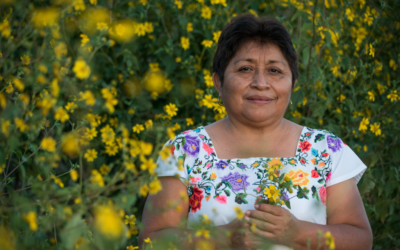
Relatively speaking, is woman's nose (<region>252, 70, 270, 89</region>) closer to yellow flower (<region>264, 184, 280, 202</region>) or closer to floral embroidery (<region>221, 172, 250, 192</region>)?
floral embroidery (<region>221, 172, 250, 192</region>)

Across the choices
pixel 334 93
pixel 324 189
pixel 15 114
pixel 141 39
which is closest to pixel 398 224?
pixel 334 93

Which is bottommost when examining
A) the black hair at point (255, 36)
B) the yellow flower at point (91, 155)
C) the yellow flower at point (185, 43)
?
the yellow flower at point (91, 155)

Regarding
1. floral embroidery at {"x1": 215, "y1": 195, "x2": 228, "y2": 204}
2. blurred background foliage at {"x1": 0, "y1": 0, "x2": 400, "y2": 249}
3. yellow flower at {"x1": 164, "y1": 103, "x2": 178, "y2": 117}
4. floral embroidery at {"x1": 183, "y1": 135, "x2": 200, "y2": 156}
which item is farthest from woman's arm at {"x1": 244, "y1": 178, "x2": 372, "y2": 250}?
yellow flower at {"x1": 164, "y1": 103, "x2": 178, "y2": 117}

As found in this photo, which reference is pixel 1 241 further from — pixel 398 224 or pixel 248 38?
pixel 398 224

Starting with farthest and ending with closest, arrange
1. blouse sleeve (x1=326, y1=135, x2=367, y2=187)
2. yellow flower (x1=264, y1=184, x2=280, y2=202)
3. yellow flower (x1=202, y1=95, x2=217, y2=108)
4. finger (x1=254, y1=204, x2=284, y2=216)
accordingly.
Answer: yellow flower (x1=202, y1=95, x2=217, y2=108), blouse sleeve (x1=326, y1=135, x2=367, y2=187), finger (x1=254, y1=204, x2=284, y2=216), yellow flower (x1=264, y1=184, x2=280, y2=202)

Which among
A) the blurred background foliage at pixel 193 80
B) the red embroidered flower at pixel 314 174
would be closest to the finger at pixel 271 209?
the red embroidered flower at pixel 314 174

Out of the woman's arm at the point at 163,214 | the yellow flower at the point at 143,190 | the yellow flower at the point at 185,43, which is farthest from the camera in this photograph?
the yellow flower at the point at 185,43

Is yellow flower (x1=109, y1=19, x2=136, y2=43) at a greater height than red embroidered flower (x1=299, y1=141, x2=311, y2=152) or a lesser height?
greater

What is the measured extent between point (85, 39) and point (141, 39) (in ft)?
1.62

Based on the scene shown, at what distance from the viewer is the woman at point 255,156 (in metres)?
1.73

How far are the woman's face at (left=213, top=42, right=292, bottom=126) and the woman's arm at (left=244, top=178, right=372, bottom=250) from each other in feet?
1.36

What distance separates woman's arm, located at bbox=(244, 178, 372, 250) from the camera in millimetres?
1496

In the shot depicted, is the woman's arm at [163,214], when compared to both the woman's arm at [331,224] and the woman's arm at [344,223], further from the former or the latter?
the woman's arm at [344,223]

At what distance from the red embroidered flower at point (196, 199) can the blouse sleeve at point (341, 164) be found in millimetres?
526
